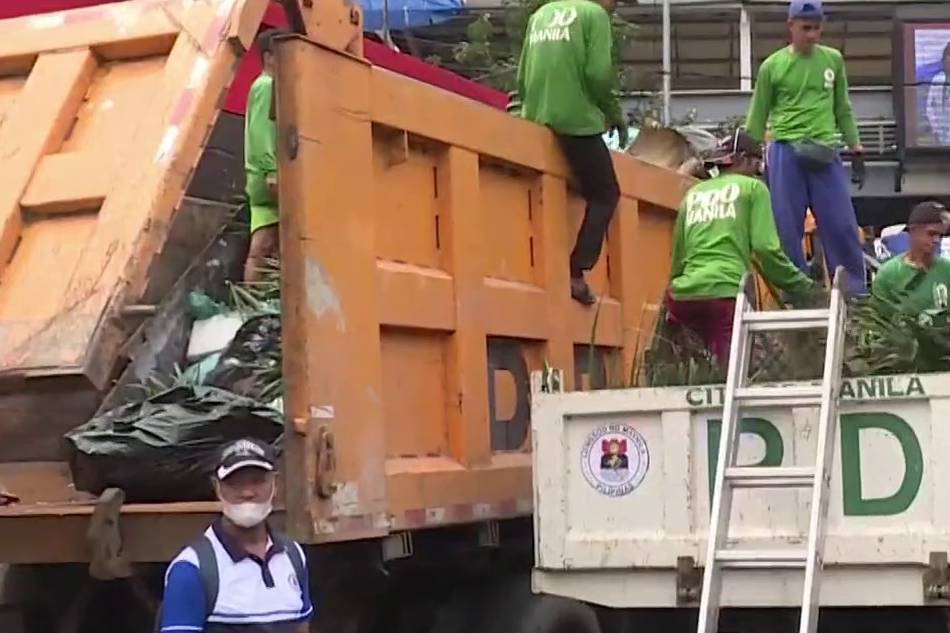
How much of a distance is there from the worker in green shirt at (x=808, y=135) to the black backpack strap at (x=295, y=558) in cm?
344

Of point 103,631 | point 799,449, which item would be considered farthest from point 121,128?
point 799,449

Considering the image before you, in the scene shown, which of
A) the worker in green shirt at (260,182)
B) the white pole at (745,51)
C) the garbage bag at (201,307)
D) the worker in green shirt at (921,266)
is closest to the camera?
the garbage bag at (201,307)

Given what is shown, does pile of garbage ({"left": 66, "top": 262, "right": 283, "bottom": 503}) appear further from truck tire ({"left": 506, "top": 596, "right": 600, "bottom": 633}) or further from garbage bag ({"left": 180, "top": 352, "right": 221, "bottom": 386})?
truck tire ({"left": 506, "top": 596, "right": 600, "bottom": 633})

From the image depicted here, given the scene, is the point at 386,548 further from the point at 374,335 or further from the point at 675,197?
the point at 675,197

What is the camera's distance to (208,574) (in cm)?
338

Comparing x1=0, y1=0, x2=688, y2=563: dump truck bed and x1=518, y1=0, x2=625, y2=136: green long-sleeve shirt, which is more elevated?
x1=518, y1=0, x2=625, y2=136: green long-sleeve shirt

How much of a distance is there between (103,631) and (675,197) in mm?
3057

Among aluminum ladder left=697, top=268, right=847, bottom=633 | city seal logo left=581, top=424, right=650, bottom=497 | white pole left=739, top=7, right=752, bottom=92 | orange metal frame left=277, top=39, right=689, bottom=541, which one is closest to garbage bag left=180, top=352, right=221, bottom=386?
orange metal frame left=277, top=39, right=689, bottom=541

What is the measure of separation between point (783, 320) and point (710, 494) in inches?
20.8

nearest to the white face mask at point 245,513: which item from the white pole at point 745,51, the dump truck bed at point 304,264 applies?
the dump truck bed at point 304,264

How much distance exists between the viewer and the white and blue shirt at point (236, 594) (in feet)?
11.0

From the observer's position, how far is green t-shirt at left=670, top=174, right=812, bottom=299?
5.59 m

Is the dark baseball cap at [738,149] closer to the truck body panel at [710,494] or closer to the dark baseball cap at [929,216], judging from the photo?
the dark baseball cap at [929,216]

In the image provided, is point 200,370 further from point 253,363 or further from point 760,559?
point 760,559
